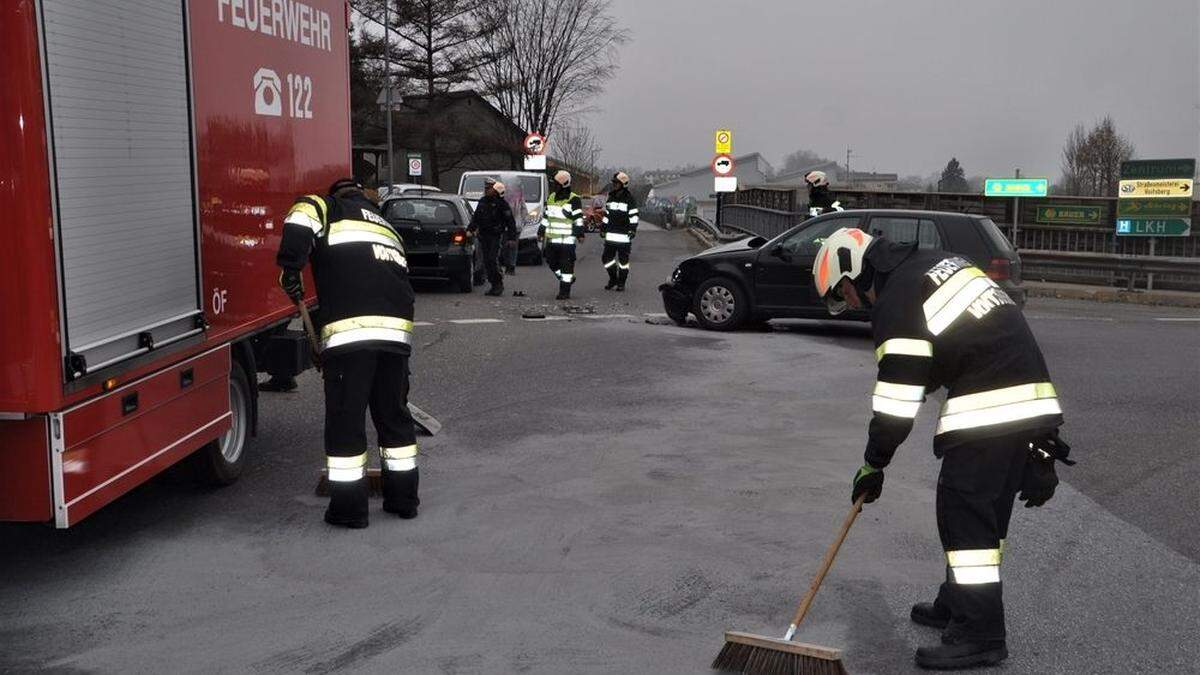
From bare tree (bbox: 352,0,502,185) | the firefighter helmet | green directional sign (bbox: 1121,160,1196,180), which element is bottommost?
the firefighter helmet

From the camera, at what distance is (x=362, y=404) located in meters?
6.10

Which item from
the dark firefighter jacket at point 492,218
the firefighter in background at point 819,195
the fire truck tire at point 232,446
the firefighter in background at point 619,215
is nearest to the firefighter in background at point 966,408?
the fire truck tire at point 232,446

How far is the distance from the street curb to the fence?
20.2 inches

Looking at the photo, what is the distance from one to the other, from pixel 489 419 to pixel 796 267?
19.1 ft

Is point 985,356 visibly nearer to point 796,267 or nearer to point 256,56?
point 256,56

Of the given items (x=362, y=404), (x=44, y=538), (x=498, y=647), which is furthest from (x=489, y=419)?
(x=498, y=647)

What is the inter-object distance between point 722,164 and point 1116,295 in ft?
36.9

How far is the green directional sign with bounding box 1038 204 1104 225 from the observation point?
75.0 feet

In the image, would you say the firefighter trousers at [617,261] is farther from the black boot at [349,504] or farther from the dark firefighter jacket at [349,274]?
the black boot at [349,504]

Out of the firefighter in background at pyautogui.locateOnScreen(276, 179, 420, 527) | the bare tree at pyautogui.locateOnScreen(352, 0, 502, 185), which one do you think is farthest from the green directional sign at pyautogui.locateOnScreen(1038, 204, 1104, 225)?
the bare tree at pyautogui.locateOnScreen(352, 0, 502, 185)

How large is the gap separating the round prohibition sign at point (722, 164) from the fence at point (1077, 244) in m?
3.09

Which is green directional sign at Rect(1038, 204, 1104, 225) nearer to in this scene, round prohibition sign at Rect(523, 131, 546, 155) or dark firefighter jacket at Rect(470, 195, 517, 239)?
dark firefighter jacket at Rect(470, 195, 517, 239)

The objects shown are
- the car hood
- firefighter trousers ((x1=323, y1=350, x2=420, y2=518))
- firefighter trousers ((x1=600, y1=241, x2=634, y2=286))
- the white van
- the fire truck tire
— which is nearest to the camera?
firefighter trousers ((x1=323, y1=350, x2=420, y2=518))

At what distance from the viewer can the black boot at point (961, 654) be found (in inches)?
170
